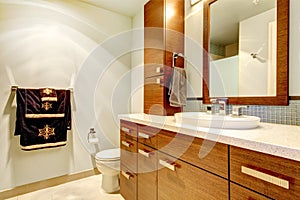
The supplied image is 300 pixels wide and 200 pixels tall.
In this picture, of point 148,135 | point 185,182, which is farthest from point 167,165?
point 148,135

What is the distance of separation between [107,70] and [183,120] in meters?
1.61

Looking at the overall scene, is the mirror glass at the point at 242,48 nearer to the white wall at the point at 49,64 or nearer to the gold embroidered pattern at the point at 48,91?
the white wall at the point at 49,64

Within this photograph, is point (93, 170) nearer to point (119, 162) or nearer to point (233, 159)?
point (119, 162)

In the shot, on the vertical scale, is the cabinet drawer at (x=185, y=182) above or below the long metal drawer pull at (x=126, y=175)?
above

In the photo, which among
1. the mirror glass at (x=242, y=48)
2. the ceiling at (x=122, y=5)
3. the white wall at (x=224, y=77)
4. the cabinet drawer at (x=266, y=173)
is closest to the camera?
the cabinet drawer at (x=266, y=173)

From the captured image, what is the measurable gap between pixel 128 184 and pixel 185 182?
836 millimetres

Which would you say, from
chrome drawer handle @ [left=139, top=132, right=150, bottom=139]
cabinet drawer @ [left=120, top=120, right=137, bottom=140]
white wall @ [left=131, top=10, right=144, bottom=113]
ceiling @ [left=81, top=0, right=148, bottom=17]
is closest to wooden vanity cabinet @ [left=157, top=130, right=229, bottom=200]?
chrome drawer handle @ [left=139, top=132, right=150, bottom=139]

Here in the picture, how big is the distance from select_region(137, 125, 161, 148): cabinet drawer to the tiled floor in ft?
2.67

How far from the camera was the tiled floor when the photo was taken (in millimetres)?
1799

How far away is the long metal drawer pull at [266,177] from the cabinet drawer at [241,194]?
0.25 ft

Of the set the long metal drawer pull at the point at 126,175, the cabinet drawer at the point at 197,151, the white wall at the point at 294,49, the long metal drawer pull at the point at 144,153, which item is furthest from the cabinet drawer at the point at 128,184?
the white wall at the point at 294,49

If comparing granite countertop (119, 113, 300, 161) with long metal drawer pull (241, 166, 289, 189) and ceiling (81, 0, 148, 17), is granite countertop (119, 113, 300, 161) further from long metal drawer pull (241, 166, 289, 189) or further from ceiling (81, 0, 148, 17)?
ceiling (81, 0, 148, 17)

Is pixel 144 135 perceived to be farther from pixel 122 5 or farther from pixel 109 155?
pixel 122 5

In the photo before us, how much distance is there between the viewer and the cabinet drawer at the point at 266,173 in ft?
2.01
